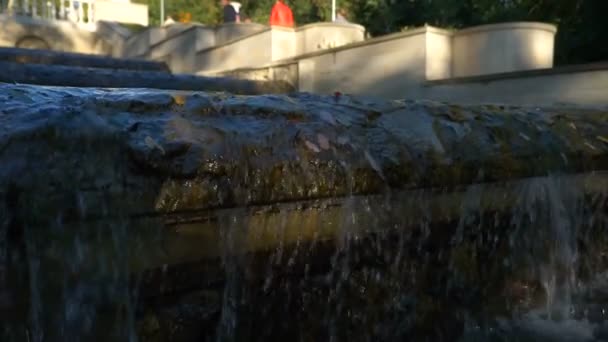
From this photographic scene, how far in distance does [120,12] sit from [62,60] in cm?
981

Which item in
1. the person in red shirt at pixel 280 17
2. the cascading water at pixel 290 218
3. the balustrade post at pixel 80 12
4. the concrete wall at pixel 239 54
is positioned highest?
the balustrade post at pixel 80 12

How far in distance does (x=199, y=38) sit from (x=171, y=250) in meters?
9.79

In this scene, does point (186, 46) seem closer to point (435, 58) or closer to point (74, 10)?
point (74, 10)

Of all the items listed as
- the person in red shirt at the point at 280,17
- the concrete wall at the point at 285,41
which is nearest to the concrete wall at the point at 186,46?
the person in red shirt at the point at 280,17

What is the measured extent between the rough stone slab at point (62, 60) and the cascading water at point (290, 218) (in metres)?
5.52

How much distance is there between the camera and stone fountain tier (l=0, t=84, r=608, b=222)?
183 cm

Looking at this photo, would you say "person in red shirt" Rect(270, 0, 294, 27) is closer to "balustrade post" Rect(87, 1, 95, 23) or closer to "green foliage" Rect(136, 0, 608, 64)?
"green foliage" Rect(136, 0, 608, 64)

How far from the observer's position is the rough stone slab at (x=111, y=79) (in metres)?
5.73

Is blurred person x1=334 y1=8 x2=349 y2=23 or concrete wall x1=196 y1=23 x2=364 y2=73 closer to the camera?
concrete wall x1=196 y1=23 x2=364 y2=73

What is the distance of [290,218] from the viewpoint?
Answer: 2.29m

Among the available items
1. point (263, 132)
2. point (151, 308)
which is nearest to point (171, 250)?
point (151, 308)

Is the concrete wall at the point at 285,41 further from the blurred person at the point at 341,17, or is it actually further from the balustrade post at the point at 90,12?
the balustrade post at the point at 90,12

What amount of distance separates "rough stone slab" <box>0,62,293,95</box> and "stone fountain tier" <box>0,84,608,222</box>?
11.8ft

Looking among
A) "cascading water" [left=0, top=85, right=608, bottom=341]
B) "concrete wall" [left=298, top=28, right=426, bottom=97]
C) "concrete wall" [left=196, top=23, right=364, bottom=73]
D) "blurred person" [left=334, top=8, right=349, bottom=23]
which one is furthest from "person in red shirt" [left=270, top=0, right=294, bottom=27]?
"cascading water" [left=0, top=85, right=608, bottom=341]
